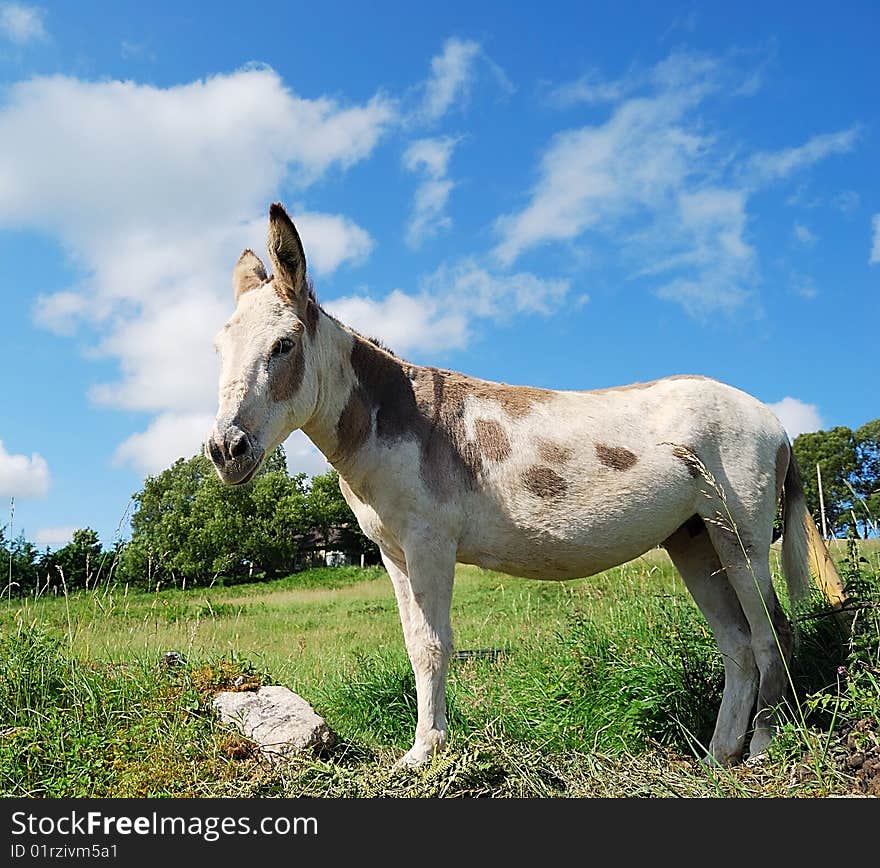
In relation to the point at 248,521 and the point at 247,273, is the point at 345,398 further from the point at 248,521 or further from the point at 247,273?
the point at 248,521

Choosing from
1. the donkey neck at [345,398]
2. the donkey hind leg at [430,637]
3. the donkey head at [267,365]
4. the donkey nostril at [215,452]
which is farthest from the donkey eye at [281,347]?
the donkey hind leg at [430,637]

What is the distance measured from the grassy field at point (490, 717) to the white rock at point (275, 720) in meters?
0.09

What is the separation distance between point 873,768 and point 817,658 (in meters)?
1.35

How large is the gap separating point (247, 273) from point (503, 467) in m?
1.97

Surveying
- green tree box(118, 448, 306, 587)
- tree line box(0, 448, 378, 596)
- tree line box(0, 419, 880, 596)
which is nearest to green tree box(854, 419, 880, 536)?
tree line box(0, 419, 880, 596)

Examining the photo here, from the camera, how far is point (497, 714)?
18.8 feet

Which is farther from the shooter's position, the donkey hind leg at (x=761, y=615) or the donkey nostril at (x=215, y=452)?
the donkey hind leg at (x=761, y=615)

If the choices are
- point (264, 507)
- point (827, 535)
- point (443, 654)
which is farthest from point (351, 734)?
point (264, 507)

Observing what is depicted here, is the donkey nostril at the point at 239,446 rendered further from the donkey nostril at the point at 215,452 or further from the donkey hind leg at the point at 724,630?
the donkey hind leg at the point at 724,630

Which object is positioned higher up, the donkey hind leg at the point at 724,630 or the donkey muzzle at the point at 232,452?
the donkey muzzle at the point at 232,452

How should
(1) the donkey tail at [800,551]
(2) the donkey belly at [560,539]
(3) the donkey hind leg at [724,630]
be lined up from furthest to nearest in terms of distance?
(1) the donkey tail at [800,551]
(3) the donkey hind leg at [724,630]
(2) the donkey belly at [560,539]

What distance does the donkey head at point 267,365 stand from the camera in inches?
148

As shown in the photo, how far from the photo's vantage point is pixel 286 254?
13.6 feet

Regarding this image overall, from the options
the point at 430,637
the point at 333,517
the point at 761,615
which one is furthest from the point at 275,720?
the point at 333,517
